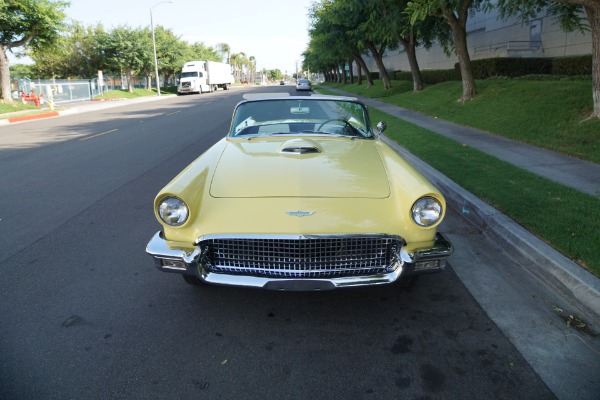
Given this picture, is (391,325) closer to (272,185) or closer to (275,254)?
(275,254)

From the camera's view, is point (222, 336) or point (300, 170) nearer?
point (222, 336)

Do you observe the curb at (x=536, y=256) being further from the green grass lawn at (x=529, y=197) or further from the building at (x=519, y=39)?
the building at (x=519, y=39)

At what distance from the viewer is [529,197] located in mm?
5465

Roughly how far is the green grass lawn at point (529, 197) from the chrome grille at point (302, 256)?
72.1 inches

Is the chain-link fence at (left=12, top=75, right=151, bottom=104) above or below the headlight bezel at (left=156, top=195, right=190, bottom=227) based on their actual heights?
above

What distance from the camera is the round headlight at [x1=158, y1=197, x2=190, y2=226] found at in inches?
120

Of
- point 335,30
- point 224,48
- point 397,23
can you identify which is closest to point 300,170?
point 397,23

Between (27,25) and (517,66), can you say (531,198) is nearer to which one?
(517,66)

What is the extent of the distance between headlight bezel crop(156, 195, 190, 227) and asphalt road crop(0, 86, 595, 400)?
0.70 meters

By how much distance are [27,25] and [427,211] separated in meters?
29.0

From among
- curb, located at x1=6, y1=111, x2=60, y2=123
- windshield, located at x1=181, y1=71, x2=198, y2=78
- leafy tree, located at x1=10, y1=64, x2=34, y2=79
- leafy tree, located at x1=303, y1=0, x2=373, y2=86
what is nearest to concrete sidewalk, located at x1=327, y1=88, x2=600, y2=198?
leafy tree, located at x1=303, y1=0, x2=373, y2=86

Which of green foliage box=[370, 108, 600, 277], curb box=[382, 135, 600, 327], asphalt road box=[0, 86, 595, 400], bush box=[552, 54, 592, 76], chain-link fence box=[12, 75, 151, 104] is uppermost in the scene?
chain-link fence box=[12, 75, 151, 104]

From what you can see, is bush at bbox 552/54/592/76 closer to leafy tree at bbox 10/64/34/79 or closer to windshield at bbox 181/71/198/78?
windshield at bbox 181/71/198/78

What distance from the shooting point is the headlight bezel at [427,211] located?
9.95 ft
